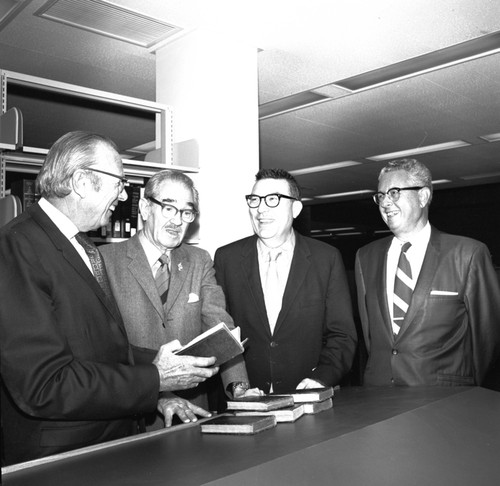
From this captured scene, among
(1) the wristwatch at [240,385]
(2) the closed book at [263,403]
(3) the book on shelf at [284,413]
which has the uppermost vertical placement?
(2) the closed book at [263,403]

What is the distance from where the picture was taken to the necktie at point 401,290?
114 inches

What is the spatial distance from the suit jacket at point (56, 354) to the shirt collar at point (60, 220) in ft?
0.12

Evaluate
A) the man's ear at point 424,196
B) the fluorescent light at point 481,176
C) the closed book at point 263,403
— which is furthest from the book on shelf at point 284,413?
the fluorescent light at point 481,176

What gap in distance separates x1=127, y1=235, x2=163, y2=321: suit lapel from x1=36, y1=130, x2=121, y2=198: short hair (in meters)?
0.65

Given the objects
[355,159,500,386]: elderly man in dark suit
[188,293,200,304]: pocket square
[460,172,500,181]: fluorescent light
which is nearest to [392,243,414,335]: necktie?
[355,159,500,386]: elderly man in dark suit

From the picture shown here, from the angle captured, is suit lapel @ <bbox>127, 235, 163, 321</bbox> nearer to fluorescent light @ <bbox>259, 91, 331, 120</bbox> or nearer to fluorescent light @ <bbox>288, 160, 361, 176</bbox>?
fluorescent light @ <bbox>259, 91, 331, 120</bbox>

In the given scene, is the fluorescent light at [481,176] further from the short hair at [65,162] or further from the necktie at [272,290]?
the short hair at [65,162]

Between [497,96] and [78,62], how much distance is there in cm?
391

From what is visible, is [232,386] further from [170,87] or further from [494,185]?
[494,185]

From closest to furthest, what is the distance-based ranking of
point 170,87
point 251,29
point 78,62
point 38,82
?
point 38,82 < point 251,29 < point 170,87 < point 78,62

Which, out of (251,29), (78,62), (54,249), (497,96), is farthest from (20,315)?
(497,96)

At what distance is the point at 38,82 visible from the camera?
10.4 feet

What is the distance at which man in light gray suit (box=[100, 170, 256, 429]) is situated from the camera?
245 centimetres

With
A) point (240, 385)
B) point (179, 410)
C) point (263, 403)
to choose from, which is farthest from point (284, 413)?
point (240, 385)
